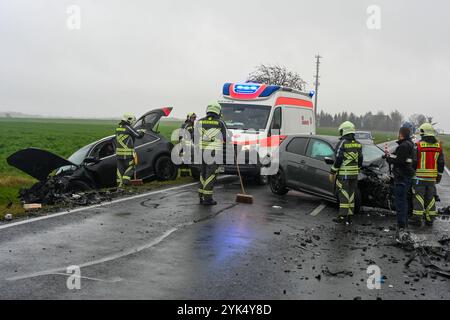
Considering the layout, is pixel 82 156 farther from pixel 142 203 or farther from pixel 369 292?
pixel 369 292

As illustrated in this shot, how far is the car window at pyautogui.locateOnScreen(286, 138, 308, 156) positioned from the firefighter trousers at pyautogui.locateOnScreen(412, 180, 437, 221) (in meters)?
2.97

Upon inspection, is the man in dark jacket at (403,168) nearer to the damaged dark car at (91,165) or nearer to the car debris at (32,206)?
the car debris at (32,206)

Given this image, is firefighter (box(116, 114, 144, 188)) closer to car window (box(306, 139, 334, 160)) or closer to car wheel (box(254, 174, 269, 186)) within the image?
car wheel (box(254, 174, 269, 186))

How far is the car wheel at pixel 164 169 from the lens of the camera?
46.1ft

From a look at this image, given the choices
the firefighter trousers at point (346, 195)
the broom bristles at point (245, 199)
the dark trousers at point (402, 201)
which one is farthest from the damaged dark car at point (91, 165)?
Result: the dark trousers at point (402, 201)

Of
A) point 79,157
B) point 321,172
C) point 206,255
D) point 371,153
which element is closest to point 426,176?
point 371,153

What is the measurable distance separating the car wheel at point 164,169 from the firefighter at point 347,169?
6382mm

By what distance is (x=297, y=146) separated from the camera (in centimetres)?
1171

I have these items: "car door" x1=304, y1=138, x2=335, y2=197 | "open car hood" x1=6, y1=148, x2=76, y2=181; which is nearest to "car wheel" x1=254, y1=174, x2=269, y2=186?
"car door" x1=304, y1=138, x2=335, y2=197

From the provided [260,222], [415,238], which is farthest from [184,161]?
[415,238]

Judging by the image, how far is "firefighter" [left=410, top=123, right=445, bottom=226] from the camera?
9070mm

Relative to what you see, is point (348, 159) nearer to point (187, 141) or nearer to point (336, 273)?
point (336, 273)
